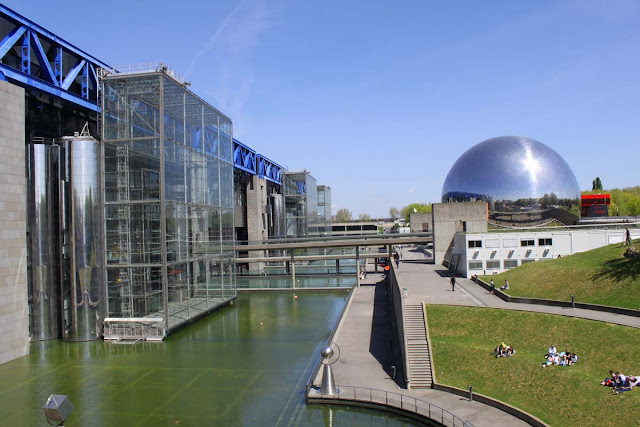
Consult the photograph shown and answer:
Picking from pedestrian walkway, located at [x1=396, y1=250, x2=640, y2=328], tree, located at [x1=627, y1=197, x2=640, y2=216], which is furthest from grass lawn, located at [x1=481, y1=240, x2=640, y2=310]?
tree, located at [x1=627, y1=197, x2=640, y2=216]

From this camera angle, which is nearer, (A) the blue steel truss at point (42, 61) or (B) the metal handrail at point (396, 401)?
(B) the metal handrail at point (396, 401)

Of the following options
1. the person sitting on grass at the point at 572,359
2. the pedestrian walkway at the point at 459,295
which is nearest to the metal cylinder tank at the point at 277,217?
the pedestrian walkway at the point at 459,295

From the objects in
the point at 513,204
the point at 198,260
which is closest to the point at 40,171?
the point at 198,260

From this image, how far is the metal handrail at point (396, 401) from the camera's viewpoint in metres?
18.3

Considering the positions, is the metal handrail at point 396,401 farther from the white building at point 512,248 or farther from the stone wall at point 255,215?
the stone wall at point 255,215

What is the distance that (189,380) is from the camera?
24375mm

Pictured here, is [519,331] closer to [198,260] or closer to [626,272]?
[626,272]

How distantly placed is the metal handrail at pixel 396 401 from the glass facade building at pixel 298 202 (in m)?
66.5

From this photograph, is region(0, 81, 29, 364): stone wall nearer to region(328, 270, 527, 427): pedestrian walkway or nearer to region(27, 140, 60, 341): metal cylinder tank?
region(27, 140, 60, 341): metal cylinder tank

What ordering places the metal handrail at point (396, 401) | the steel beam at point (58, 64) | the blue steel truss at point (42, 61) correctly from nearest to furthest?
the metal handrail at point (396, 401), the blue steel truss at point (42, 61), the steel beam at point (58, 64)

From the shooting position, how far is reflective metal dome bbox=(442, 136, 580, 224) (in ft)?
212

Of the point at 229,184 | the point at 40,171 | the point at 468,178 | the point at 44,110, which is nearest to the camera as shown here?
the point at 40,171

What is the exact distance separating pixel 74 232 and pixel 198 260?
30.4 ft

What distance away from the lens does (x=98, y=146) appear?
34.0 m
